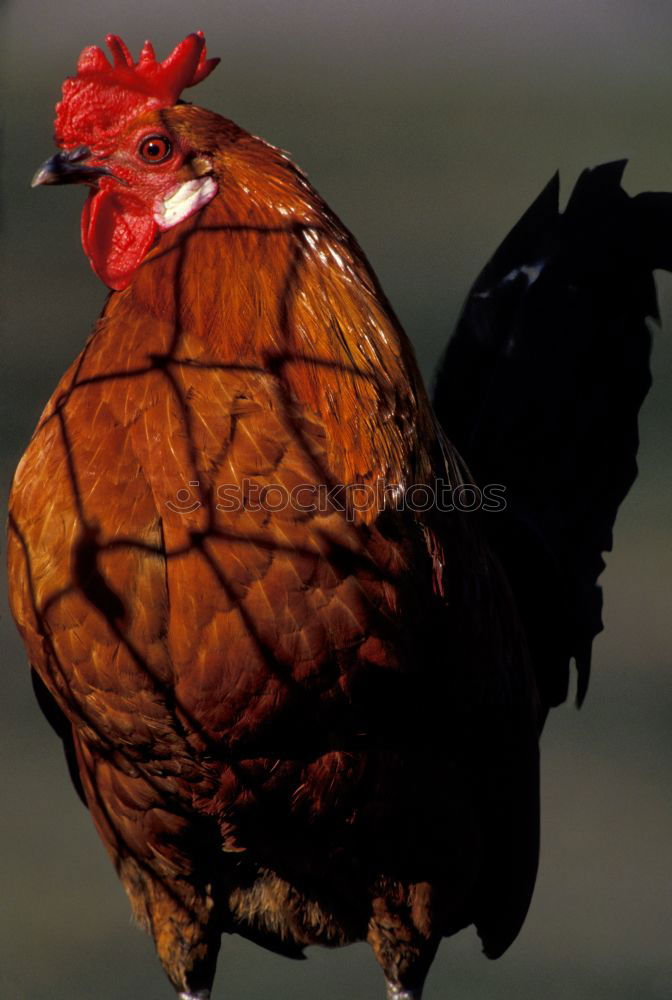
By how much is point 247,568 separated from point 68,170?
60cm

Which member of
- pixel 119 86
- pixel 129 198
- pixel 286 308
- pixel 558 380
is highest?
pixel 119 86

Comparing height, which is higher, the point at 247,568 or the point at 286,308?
the point at 286,308

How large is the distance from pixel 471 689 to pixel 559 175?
1052 millimetres

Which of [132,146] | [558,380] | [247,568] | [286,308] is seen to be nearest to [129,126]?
[132,146]

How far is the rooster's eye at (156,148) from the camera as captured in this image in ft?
4.53

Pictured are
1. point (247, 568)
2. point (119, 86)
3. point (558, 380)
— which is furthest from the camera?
point (558, 380)

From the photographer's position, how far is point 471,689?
157cm

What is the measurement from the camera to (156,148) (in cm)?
138

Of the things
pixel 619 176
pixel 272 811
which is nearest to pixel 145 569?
pixel 272 811

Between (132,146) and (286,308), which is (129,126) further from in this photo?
(286,308)

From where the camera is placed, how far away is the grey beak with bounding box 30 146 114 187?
1.41 m

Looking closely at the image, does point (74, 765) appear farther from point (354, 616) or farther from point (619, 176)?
point (619, 176)

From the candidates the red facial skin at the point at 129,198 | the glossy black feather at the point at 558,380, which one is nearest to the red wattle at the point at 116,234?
the red facial skin at the point at 129,198

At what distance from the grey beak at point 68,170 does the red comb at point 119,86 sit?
0.10 ft
